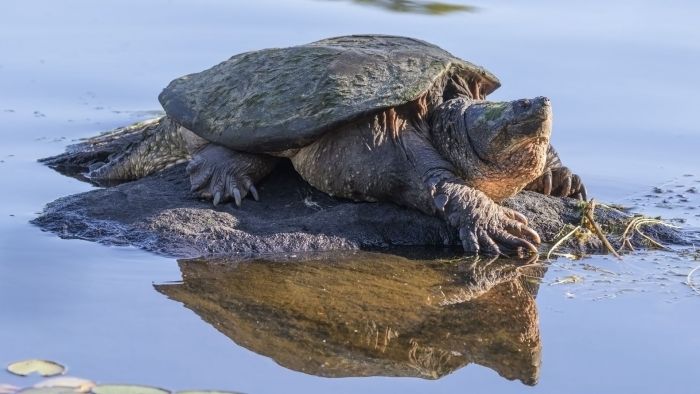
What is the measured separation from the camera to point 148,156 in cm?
631

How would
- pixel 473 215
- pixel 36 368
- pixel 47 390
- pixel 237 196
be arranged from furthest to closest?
1. pixel 237 196
2. pixel 473 215
3. pixel 36 368
4. pixel 47 390

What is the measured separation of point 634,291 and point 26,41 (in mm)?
5272

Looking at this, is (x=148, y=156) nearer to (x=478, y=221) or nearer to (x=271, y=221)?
(x=271, y=221)

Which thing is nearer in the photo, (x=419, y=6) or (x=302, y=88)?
(x=302, y=88)

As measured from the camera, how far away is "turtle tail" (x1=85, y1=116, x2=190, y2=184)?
6219mm

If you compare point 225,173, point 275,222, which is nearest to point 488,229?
point 275,222

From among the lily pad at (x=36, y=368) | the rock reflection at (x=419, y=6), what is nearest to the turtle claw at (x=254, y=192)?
the lily pad at (x=36, y=368)

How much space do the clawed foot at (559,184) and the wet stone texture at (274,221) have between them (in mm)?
81

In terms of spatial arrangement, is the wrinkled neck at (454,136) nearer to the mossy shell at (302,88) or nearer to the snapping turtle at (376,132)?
the snapping turtle at (376,132)

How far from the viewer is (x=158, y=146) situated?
20.6 ft

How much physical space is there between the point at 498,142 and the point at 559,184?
697 millimetres

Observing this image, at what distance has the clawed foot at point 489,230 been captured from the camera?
534 cm

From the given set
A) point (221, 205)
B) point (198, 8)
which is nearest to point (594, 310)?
point (221, 205)

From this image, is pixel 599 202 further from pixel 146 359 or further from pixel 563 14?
pixel 563 14
